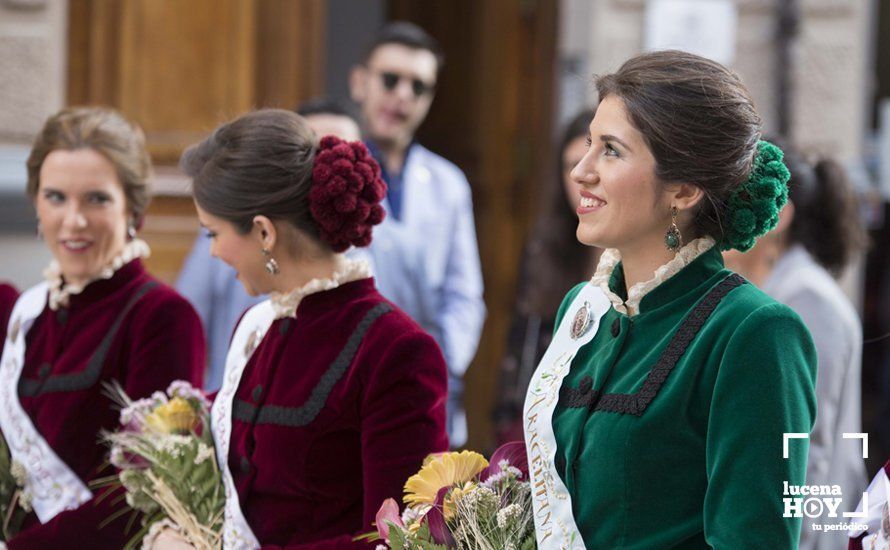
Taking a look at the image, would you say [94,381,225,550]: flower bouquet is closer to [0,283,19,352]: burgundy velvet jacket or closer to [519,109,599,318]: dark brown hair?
[0,283,19,352]: burgundy velvet jacket

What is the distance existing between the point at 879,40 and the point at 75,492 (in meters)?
5.88

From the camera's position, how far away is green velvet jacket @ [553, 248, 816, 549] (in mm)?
2078

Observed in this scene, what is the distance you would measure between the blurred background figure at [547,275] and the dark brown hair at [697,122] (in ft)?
7.22

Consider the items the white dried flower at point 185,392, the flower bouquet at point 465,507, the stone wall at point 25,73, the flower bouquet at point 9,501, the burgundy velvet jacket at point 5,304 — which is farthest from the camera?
the stone wall at point 25,73

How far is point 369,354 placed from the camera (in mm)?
2689

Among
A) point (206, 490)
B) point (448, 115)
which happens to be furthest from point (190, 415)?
point (448, 115)

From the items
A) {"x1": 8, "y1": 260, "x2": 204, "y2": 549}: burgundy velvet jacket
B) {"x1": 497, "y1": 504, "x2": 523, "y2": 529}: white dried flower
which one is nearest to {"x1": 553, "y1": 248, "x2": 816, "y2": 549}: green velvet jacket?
{"x1": 497, "y1": 504, "x2": 523, "y2": 529}: white dried flower

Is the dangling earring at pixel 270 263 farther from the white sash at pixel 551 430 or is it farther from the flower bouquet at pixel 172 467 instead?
the white sash at pixel 551 430

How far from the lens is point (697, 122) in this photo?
7.41 feet

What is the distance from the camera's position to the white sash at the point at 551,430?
2.27 m

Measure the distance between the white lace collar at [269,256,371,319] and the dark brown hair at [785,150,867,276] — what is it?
1.75 meters

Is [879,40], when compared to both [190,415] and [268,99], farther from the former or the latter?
[190,415]

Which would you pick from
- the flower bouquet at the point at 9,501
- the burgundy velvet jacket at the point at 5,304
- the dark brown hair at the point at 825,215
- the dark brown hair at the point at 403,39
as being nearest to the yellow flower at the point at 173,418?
the flower bouquet at the point at 9,501

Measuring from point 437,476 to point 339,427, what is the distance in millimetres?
284
